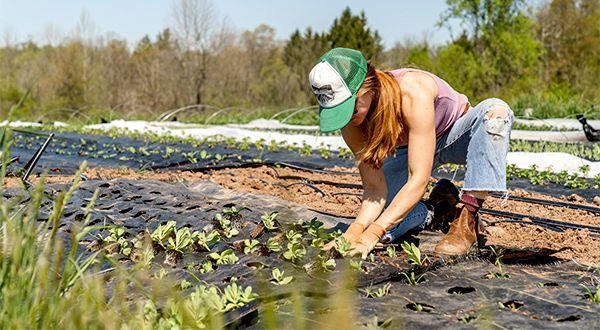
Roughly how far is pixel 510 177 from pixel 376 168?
346 centimetres

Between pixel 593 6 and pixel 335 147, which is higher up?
pixel 593 6

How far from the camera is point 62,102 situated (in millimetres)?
23000

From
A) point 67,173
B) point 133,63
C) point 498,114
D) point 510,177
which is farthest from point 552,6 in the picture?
point 498,114

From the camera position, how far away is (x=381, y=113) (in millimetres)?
2799

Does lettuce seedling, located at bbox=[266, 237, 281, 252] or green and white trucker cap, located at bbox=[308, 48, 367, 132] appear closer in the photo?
green and white trucker cap, located at bbox=[308, 48, 367, 132]

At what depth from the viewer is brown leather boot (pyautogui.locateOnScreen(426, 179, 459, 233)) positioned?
349 cm

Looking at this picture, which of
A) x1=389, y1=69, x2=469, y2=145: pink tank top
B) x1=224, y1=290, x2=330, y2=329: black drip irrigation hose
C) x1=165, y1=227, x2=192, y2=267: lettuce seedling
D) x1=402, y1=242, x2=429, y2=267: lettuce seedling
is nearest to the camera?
x1=224, y1=290, x2=330, y2=329: black drip irrigation hose

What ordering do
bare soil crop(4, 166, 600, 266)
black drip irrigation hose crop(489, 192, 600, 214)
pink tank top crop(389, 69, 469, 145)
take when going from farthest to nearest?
black drip irrigation hose crop(489, 192, 600, 214)
bare soil crop(4, 166, 600, 266)
pink tank top crop(389, 69, 469, 145)

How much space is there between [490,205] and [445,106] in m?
1.61

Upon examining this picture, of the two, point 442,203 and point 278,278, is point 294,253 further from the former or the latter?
point 442,203

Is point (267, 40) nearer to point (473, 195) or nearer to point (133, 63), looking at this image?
point (133, 63)

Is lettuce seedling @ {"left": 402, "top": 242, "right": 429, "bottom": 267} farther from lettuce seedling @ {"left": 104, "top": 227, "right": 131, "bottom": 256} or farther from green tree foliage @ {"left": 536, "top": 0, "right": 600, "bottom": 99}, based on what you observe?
green tree foliage @ {"left": 536, "top": 0, "right": 600, "bottom": 99}

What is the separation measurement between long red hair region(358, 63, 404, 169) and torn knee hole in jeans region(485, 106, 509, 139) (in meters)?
0.48

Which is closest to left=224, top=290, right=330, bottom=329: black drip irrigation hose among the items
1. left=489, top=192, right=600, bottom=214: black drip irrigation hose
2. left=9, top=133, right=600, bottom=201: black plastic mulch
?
left=489, top=192, right=600, bottom=214: black drip irrigation hose
